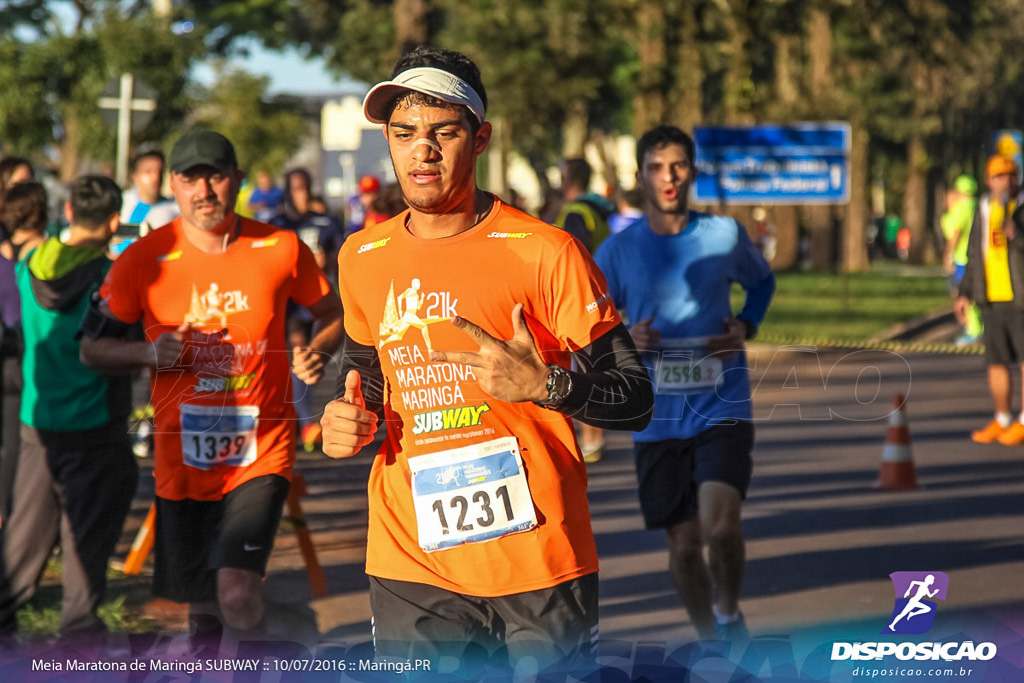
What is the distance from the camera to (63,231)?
1117cm

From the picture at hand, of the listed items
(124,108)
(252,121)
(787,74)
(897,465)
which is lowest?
(897,465)

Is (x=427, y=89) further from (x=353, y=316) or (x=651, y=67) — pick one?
(x=651, y=67)

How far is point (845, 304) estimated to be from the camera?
26.2 meters

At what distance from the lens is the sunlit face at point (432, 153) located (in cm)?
384

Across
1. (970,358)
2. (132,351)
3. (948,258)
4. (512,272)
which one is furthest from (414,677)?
(970,358)

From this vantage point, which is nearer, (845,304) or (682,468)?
(682,468)

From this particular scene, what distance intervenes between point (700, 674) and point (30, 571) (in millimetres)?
3031

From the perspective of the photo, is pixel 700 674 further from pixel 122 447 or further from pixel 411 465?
pixel 122 447

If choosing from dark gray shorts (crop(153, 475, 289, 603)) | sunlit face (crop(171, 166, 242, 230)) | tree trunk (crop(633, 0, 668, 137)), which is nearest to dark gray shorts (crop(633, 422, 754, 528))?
dark gray shorts (crop(153, 475, 289, 603))

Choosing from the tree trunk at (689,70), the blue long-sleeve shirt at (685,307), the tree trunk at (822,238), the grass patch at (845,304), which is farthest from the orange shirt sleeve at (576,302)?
the tree trunk at (822,238)

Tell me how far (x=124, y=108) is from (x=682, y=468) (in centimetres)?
873

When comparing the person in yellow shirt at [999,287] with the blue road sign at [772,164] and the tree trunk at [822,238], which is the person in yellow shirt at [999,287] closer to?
the blue road sign at [772,164]

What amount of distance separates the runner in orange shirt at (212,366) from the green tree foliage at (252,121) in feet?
158

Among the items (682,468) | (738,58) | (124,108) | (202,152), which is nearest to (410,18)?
(124,108)
